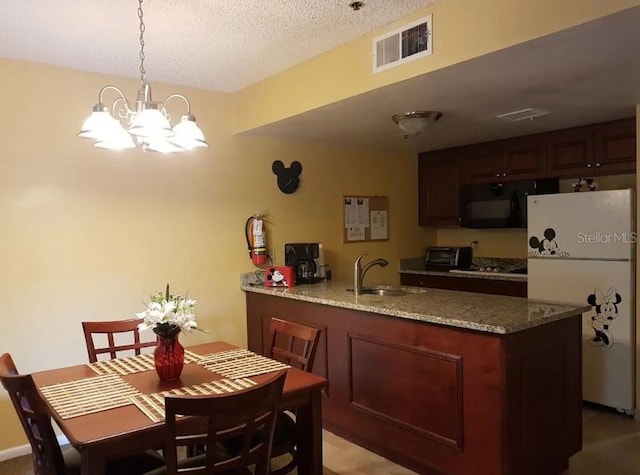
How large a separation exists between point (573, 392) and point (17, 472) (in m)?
3.10

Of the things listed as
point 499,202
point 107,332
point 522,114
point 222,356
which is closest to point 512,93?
point 522,114

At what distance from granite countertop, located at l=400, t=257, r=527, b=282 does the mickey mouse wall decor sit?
5.02ft

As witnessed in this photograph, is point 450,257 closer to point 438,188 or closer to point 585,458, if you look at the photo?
point 438,188

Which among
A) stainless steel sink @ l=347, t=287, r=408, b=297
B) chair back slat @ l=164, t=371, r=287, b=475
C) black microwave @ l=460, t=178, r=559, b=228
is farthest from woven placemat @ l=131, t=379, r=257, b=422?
black microwave @ l=460, t=178, r=559, b=228

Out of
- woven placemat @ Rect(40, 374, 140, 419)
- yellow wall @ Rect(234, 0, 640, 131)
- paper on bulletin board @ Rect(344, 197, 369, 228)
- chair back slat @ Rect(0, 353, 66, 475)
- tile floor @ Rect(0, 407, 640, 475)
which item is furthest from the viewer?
paper on bulletin board @ Rect(344, 197, 369, 228)

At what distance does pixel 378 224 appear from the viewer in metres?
4.88

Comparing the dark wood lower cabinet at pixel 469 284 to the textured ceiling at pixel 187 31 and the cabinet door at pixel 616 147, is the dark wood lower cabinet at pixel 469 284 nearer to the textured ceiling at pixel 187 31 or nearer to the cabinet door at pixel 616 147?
the cabinet door at pixel 616 147

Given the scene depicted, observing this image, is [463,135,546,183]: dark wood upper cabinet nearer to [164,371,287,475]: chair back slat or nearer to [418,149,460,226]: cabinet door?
[418,149,460,226]: cabinet door

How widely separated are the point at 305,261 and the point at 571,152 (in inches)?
89.7

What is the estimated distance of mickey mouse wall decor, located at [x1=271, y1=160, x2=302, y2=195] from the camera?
13.5 feet

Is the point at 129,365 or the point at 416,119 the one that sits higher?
the point at 416,119

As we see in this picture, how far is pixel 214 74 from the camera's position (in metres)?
3.36

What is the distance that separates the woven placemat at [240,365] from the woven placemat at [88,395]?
1.27 ft

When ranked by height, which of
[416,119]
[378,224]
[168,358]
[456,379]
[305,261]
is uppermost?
[416,119]
